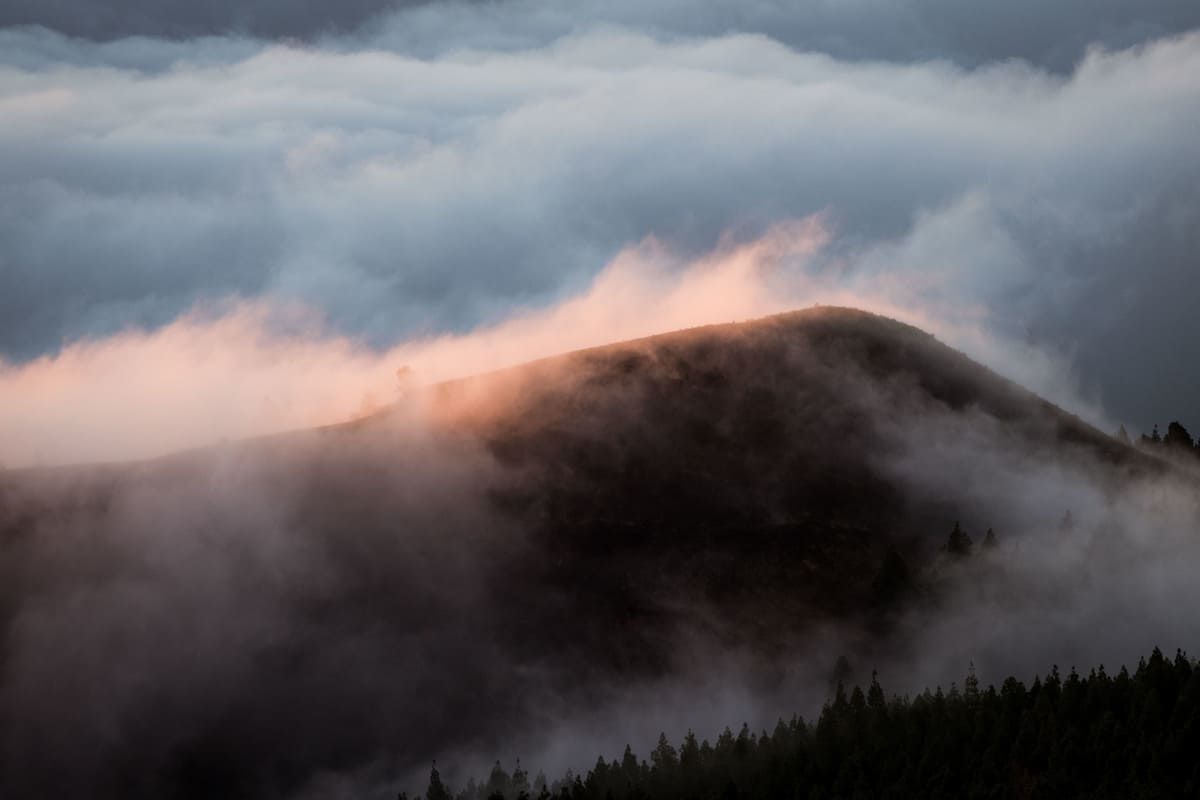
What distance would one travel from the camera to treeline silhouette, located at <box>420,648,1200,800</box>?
141 m

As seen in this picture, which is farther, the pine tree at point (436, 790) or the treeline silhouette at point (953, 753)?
the pine tree at point (436, 790)

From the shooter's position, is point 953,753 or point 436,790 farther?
point 436,790

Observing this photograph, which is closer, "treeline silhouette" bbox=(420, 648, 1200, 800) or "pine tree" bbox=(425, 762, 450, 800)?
"treeline silhouette" bbox=(420, 648, 1200, 800)

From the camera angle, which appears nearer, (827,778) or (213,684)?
(827,778)

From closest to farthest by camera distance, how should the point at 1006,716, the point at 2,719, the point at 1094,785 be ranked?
1. the point at 1094,785
2. the point at 1006,716
3. the point at 2,719

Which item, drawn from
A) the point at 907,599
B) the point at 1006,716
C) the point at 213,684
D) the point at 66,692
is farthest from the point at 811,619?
the point at 66,692

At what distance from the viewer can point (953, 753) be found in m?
147

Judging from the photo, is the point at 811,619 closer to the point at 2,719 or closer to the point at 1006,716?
the point at 1006,716

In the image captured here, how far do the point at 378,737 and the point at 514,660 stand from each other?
20587mm

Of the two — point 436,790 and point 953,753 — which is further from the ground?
point 436,790

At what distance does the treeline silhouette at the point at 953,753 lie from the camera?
463 feet

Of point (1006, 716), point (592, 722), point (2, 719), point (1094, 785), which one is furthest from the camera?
point (2, 719)

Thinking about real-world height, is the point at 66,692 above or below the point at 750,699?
above

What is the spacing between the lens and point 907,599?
195250 millimetres
